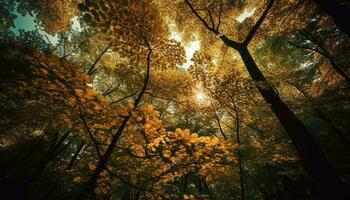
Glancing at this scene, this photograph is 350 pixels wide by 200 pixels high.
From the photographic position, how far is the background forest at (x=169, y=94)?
2723 mm

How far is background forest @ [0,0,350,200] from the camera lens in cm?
272

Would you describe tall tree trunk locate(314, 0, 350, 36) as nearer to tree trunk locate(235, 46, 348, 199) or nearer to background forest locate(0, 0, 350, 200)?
background forest locate(0, 0, 350, 200)

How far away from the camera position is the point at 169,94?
5.17 metres

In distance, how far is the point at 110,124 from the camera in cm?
280

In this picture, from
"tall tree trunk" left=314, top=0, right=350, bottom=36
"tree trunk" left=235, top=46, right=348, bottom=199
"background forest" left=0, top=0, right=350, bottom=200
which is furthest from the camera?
"tall tree trunk" left=314, top=0, right=350, bottom=36

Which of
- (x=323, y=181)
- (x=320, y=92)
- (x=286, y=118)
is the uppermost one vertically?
(x=320, y=92)

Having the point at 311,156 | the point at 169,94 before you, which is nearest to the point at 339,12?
the point at 311,156

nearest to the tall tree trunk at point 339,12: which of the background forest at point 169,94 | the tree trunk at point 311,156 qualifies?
the background forest at point 169,94

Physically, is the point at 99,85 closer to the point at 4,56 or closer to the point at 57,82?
the point at 4,56

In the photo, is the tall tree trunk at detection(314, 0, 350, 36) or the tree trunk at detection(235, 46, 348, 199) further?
the tall tree trunk at detection(314, 0, 350, 36)

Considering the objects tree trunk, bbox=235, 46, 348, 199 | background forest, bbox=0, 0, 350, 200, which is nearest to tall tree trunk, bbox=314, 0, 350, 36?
background forest, bbox=0, 0, 350, 200

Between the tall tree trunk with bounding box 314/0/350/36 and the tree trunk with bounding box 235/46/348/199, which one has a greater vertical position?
the tall tree trunk with bounding box 314/0/350/36

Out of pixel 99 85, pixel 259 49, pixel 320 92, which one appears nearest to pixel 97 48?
pixel 99 85

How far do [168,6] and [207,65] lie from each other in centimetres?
462
